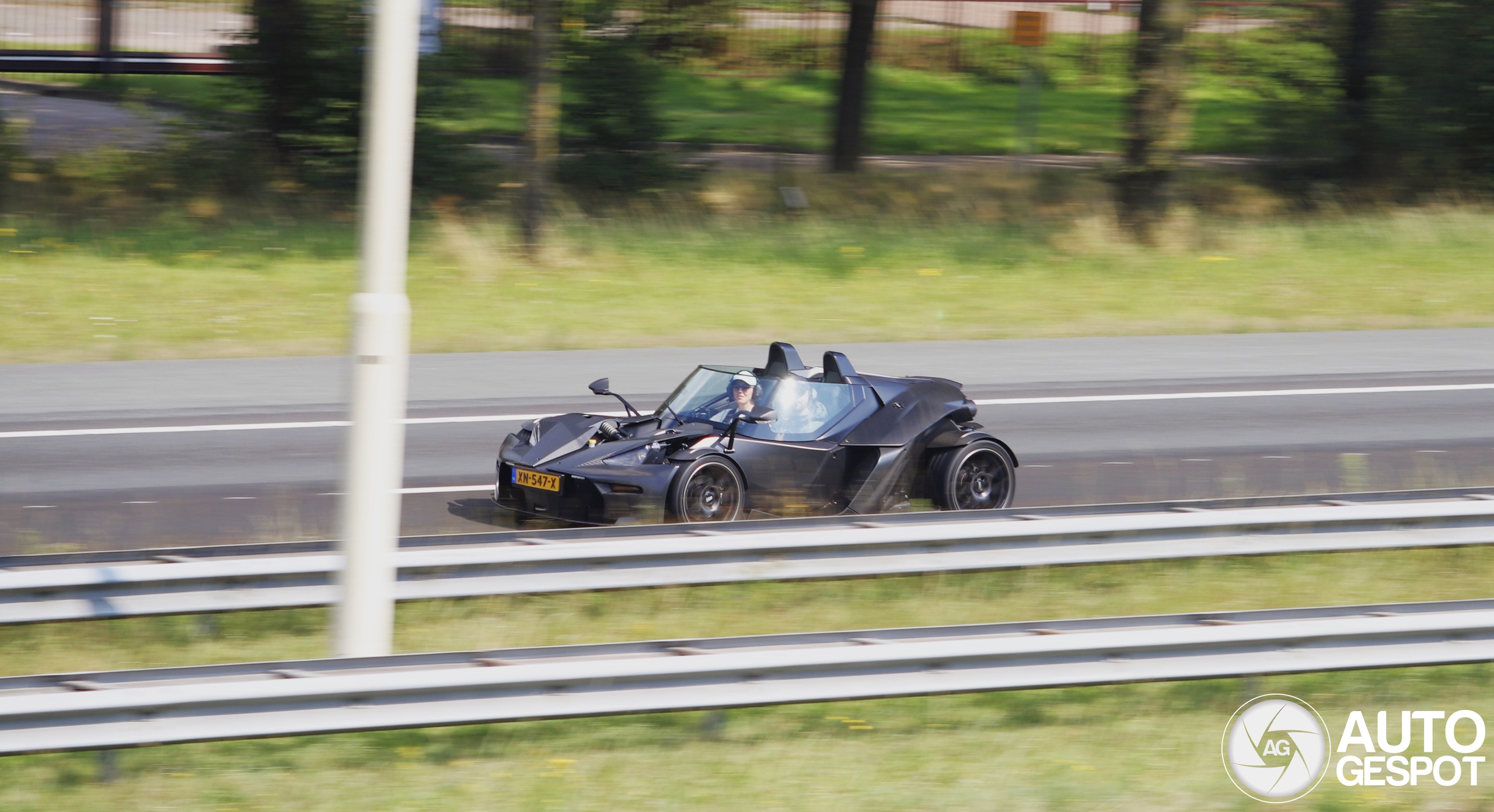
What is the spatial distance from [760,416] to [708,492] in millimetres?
718

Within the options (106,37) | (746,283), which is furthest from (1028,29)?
(106,37)

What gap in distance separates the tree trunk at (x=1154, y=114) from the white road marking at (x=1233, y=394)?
6.96 metres

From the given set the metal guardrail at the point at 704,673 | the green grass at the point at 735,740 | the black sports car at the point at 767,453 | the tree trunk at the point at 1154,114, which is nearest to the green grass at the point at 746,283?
the tree trunk at the point at 1154,114

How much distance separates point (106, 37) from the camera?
30188mm

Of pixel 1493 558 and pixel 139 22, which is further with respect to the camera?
pixel 139 22

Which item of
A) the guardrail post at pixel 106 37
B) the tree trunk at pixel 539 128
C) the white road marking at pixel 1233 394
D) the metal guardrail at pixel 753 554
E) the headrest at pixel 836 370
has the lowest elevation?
the white road marking at pixel 1233 394

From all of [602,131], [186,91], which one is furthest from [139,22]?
[602,131]

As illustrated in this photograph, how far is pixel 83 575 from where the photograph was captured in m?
6.57

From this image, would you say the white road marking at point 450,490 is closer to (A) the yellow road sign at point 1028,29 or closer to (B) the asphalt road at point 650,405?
(B) the asphalt road at point 650,405

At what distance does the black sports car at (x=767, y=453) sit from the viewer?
9164 mm

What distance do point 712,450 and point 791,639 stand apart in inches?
132

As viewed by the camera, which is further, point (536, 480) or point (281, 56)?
point (281, 56)

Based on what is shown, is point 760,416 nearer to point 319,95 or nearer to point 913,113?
point 319,95

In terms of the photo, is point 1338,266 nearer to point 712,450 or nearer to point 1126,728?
point 712,450
